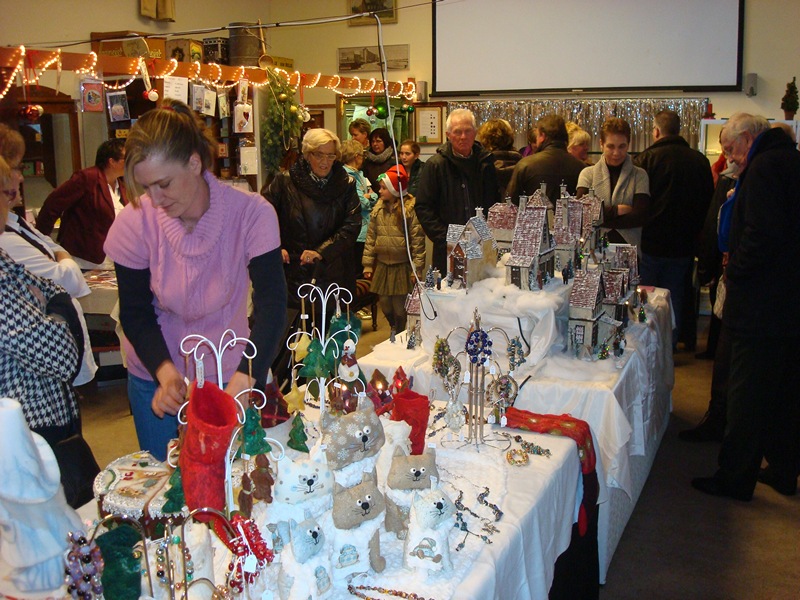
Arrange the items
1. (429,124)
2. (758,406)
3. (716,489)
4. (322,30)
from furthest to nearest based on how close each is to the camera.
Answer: (322,30), (429,124), (716,489), (758,406)

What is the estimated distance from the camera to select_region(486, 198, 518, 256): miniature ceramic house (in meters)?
3.05

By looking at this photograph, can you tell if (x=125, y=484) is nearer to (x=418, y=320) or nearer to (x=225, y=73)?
(x=418, y=320)

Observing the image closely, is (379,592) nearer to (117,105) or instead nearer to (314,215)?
(314,215)

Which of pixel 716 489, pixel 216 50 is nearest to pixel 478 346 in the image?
pixel 716 489

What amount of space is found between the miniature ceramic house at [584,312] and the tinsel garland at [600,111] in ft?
17.7

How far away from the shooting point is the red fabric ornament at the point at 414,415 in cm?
183

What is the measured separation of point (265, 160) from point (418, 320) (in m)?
4.35

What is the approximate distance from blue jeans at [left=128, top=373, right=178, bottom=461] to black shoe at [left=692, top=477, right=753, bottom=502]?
244 cm

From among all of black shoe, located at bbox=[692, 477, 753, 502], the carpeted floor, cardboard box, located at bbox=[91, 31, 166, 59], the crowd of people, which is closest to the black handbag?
the crowd of people

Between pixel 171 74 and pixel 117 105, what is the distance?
44cm

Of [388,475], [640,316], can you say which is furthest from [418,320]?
[388,475]

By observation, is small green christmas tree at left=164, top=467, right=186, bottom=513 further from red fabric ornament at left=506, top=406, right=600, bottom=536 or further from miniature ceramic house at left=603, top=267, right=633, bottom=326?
miniature ceramic house at left=603, top=267, right=633, bottom=326

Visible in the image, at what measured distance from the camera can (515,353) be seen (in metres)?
2.62

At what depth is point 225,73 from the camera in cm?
615
